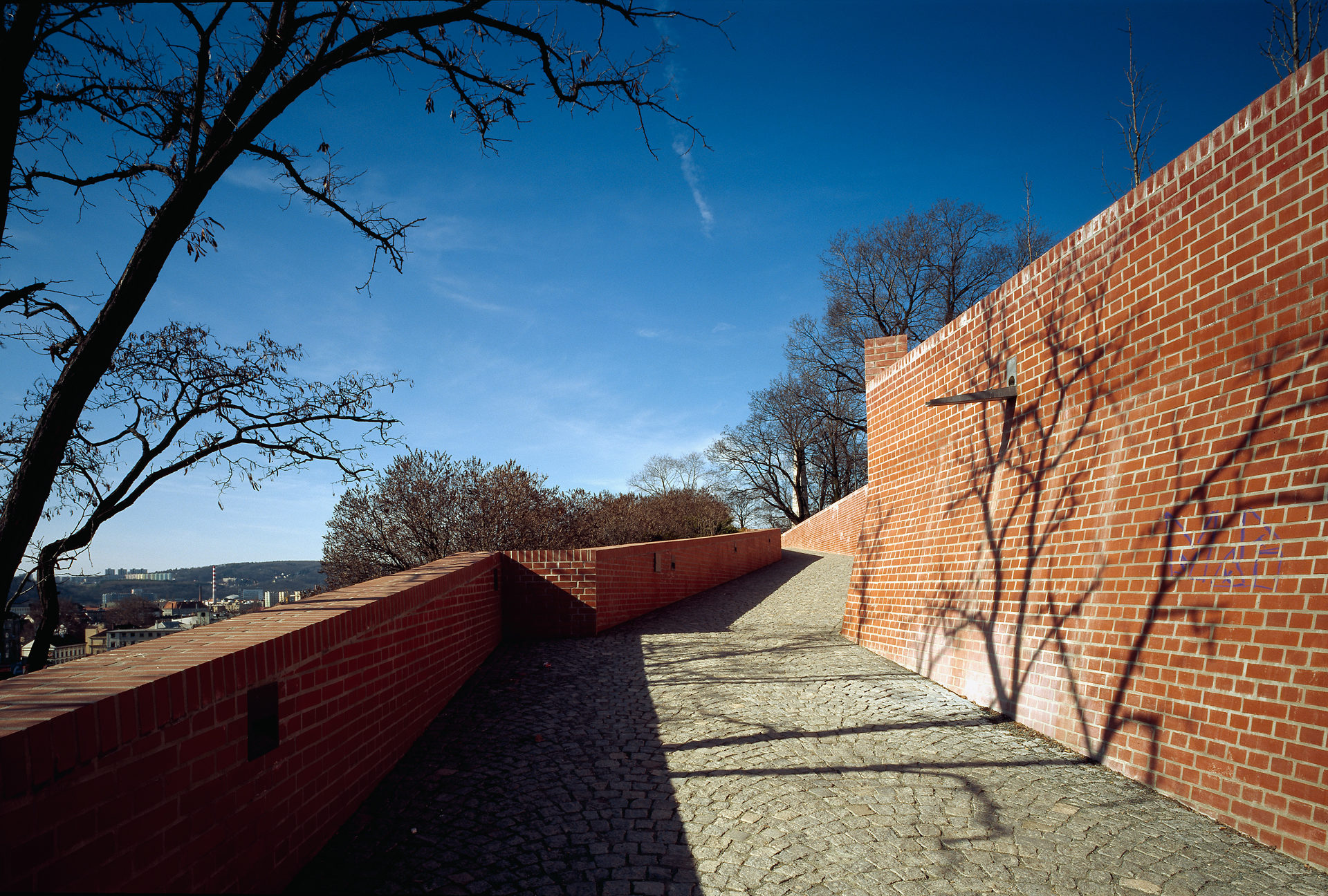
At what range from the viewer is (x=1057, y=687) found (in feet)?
15.0

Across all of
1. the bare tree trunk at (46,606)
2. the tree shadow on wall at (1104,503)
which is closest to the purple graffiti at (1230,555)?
the tree shadow on wall at (1104,503)

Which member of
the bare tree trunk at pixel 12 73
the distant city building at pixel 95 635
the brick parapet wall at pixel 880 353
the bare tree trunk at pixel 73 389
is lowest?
the distant city building at pixel 95 635

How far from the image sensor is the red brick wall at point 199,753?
5.54 feet

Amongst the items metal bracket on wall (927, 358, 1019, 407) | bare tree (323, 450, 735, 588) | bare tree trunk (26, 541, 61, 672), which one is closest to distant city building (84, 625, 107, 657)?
bare tree trunk (26, 541, 61, 672)

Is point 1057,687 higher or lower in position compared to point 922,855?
higher

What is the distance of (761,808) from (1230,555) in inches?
114

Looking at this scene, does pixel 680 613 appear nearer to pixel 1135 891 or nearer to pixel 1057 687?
pixel 1057 687

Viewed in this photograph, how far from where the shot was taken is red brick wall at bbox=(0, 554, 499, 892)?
1688mm

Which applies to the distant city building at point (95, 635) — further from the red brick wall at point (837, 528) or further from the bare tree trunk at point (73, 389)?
the red brick wall at point (837, 528)

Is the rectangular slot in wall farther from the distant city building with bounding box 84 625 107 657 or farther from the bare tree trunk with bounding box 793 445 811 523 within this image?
the bare tree trunk with bounding box 793 445 811 523

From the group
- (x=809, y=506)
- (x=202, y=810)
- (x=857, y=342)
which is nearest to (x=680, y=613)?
(x=202, y=810)

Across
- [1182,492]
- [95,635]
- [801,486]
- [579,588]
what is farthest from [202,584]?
[801,486]

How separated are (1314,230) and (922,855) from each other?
11.9 ft

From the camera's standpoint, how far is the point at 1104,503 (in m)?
4.44
